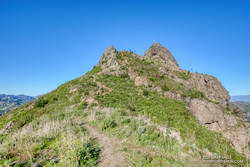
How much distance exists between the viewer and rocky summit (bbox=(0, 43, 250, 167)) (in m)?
6.33

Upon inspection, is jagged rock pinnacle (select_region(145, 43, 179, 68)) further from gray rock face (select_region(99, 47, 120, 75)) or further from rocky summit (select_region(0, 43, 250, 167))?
gray rock face (select_region(99, 47, 120, 75))

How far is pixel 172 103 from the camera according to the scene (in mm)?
21719

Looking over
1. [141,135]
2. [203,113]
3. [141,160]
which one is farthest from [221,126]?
[141,160]

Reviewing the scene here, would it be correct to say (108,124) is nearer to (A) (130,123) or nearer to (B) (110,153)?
(A) (130,123)

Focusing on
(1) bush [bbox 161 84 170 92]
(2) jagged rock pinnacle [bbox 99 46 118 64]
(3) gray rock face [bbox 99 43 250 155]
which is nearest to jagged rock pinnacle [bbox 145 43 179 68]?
(3) gray rock face [bbox 99 43 250 155]

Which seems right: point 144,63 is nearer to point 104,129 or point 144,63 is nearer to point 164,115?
point 164,115

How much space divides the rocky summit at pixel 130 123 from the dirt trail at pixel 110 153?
4cm

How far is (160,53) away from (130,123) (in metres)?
36.3

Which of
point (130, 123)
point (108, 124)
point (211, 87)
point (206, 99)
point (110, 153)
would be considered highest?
point (211, 87)

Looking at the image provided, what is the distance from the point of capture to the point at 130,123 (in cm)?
1132

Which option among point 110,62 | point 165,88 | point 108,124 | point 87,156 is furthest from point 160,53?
point 87,156

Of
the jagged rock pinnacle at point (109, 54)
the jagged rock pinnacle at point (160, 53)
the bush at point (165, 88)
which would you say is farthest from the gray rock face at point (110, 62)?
the jagged rock pinnacle at point (160, 53)

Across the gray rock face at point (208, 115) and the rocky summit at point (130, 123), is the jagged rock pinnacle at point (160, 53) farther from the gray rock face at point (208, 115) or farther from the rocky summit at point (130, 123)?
the gray rock face at point (208, 115)

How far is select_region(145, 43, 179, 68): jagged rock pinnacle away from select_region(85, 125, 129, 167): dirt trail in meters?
36.1
